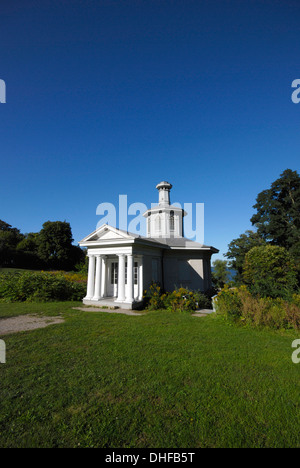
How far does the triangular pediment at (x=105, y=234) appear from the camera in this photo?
1133 centimetres

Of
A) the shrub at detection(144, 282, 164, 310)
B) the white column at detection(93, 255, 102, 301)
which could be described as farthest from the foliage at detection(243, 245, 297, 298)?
the white column at detection(93, 255, 102, 301)

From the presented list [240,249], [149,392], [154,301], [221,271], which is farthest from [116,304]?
[221,271]

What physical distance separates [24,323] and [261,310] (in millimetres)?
9029

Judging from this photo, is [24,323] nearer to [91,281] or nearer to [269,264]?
[91,281]

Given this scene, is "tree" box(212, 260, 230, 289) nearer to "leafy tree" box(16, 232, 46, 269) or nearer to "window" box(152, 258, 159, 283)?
"window" box(152, 258, 159, 283)

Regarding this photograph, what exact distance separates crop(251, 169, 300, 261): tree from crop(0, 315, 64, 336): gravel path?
21.4 meters

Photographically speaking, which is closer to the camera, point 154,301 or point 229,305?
point 229,305

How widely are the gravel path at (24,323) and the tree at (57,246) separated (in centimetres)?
2648

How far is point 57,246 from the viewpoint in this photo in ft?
108

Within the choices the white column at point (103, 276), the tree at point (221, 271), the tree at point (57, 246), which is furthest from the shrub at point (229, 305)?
the tree at point (57, 246)

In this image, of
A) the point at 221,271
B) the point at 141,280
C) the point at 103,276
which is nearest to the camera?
the point at 141,280

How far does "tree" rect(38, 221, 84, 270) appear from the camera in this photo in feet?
107

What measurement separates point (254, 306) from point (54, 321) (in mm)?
7924

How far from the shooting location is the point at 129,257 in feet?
36.2
